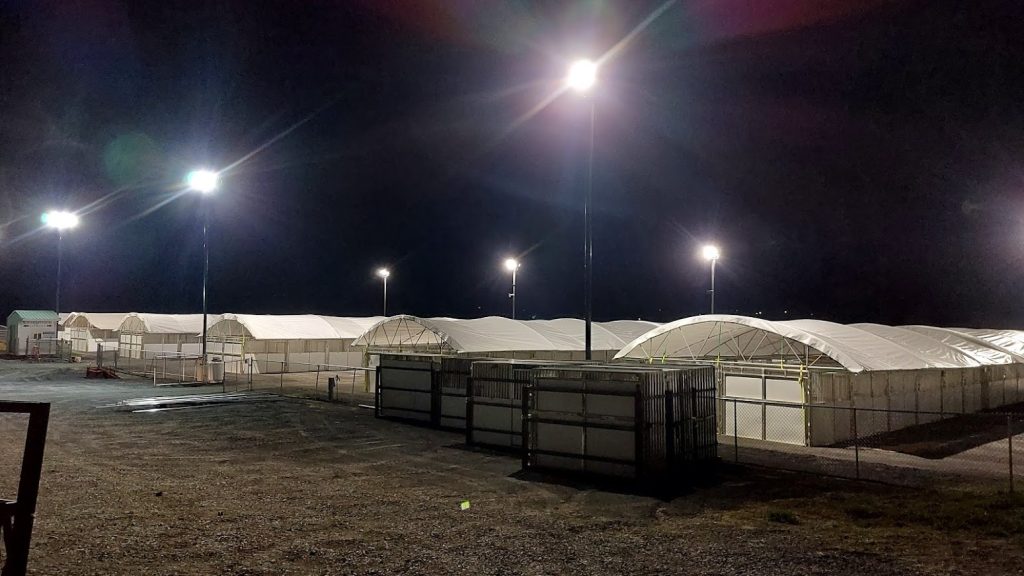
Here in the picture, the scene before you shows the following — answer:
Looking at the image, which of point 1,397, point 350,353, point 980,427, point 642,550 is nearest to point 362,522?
point 642,550

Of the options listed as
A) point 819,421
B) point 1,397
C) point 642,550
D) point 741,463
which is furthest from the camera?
point 1,397

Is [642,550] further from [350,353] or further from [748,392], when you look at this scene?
[350,353]

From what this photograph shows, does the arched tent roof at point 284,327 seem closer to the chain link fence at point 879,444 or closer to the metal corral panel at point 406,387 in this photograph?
the metal corral panel at point 406,387

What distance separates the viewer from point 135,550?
8.66 metres

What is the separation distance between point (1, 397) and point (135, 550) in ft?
79.2

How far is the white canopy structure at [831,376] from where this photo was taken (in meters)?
19.1

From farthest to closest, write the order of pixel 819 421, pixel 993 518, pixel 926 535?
pixel 819 421
pixel 993 518
pixel 926 535

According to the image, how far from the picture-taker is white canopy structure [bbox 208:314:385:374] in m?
44.5

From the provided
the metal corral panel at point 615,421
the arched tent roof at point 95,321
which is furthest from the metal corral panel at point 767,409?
the arched tent roof at point 95,321

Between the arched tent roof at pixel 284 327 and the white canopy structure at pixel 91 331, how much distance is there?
46.0 feet

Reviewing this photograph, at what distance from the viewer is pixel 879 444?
756 inches

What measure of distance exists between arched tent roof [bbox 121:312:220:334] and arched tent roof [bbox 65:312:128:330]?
6.89 meters

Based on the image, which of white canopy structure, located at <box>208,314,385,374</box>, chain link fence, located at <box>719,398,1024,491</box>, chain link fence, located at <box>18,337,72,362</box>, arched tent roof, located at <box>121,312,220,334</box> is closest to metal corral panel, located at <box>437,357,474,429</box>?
chain link fence, located at <box>719,398,1024,491</box>

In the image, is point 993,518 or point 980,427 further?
point 980,427
